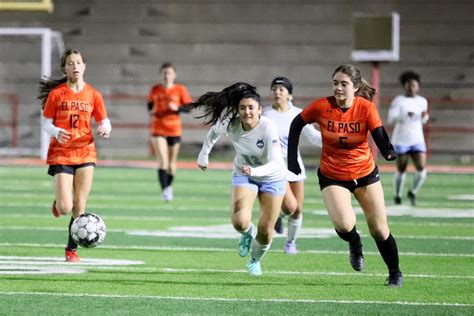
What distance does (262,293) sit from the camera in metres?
10.7

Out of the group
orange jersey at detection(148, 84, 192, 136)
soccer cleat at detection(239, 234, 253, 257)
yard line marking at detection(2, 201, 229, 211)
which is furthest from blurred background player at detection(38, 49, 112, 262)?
orange jersey at detection(148, 84, 192, 136)

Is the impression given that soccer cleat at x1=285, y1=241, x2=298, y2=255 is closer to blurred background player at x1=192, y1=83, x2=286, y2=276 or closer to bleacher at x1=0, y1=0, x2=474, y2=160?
blurred background player at x1=192, y1=83, x2=286, y2=276

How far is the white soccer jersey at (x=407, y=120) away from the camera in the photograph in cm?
2048

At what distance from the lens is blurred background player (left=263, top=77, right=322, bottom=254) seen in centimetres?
1401

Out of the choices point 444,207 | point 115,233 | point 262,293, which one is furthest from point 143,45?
point 262,293

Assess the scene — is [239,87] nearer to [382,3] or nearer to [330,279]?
[330,279]

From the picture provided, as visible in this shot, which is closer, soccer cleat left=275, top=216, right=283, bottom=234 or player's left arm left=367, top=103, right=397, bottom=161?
Result: player's left arm left=367, top=103, right=397, bottom=161

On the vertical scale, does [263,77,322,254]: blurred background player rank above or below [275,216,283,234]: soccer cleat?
above

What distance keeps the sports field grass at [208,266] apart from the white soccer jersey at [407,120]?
1.03m

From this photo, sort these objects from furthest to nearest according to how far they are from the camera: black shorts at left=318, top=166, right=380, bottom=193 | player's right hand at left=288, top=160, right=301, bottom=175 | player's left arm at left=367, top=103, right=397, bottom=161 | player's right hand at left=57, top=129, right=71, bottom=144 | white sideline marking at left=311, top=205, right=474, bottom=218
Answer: white sideline marking at left=311, top=205, right=474, bottom=218
player's right hand at left=57, top=129, right=71, bottom=144
player's right hand at left=288, top=160, right=301, bottom=175
black shorts at left=318, top=166, right=380, bottom=193
player's left arm at left=367, top=103, right=397, bottom=161

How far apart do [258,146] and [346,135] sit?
1055mm

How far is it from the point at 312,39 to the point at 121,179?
964 cm

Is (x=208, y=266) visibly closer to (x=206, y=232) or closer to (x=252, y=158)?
(x=252, y=158)

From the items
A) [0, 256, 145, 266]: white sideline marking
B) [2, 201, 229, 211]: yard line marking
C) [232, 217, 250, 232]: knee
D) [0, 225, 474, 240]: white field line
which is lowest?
[2, 201, 229, 211]: yard line marking
